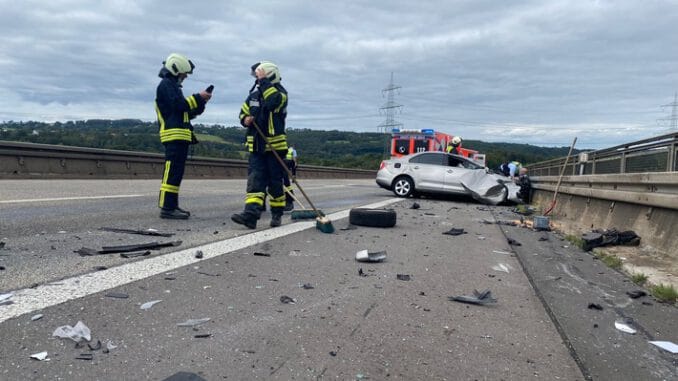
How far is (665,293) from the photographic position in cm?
398

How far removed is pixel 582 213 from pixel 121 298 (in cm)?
827

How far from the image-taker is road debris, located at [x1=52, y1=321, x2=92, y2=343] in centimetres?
244

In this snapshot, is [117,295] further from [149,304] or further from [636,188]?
[636,188]

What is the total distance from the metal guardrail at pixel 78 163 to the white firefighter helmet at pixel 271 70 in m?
9.76

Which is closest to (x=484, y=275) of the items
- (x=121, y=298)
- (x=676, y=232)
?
(x=676, y=232)

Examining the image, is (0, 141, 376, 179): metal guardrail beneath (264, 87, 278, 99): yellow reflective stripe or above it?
beneath

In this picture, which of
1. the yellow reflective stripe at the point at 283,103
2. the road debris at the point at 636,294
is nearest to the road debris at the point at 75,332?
the road debris at the point at 636,294

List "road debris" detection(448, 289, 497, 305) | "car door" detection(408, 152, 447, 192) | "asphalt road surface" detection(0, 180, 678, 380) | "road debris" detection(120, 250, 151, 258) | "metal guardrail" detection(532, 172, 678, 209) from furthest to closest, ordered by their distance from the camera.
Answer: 1. "car door" detection(408, 152, 447, 192)
2. "metal guardrail" detection(532, 172, 678, 209)
3. "road debris" detection(120, 250, 151, 258)
4. "road debris" detection(448, 289, 497, 305)
5. "asphalt road surface" detection(0, 180, 678, 380)

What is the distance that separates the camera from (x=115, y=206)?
25.3ft

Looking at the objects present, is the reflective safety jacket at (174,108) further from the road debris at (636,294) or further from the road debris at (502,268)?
the road debris at (636,294)

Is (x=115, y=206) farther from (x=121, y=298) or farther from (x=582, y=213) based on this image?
(x=582, y=213)

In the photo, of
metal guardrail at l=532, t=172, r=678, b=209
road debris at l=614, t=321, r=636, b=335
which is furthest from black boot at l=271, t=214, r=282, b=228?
metal guardrail at l=532, t=172, r=678, b=209

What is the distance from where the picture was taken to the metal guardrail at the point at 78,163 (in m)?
13.1

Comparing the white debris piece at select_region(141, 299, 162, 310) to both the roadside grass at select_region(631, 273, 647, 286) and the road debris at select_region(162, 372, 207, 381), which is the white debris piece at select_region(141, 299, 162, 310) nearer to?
the road debris at select_region(162, 372, 207, 381)
